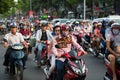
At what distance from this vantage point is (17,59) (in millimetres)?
10328

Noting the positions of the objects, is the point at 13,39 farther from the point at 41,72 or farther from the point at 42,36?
the point at 42,36

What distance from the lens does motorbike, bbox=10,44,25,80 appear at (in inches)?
401

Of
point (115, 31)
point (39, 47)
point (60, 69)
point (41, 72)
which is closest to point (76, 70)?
point (60, 69)

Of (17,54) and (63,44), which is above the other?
(63,44)

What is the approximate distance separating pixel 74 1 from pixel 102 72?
43.1 meters

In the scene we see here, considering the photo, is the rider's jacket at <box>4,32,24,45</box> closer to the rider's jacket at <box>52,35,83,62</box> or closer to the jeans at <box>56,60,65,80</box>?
the rider's jacket at <box>52,35,83,62</box>

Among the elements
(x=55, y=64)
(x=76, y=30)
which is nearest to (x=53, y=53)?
(x=55, y=64)

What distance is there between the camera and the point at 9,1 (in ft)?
142

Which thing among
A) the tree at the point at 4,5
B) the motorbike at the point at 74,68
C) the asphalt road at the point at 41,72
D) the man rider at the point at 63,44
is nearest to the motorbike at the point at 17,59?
the asphalt road at the point at 41,72

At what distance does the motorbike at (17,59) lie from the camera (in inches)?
401

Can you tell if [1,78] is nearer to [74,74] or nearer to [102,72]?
[102,72]

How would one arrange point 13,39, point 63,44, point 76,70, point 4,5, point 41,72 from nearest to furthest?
1. point 76,70
2. point 63,44
3. point 13,39
4. point 41,72
5. point 4,5

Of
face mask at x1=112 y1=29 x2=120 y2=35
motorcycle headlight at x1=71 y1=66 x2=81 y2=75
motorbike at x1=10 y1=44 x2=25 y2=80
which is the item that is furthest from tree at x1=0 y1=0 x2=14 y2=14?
motorcycle headlight at x1=71 y1=66 x2=81 y2=75

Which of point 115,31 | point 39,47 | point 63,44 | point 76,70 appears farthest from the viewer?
point 39,47
